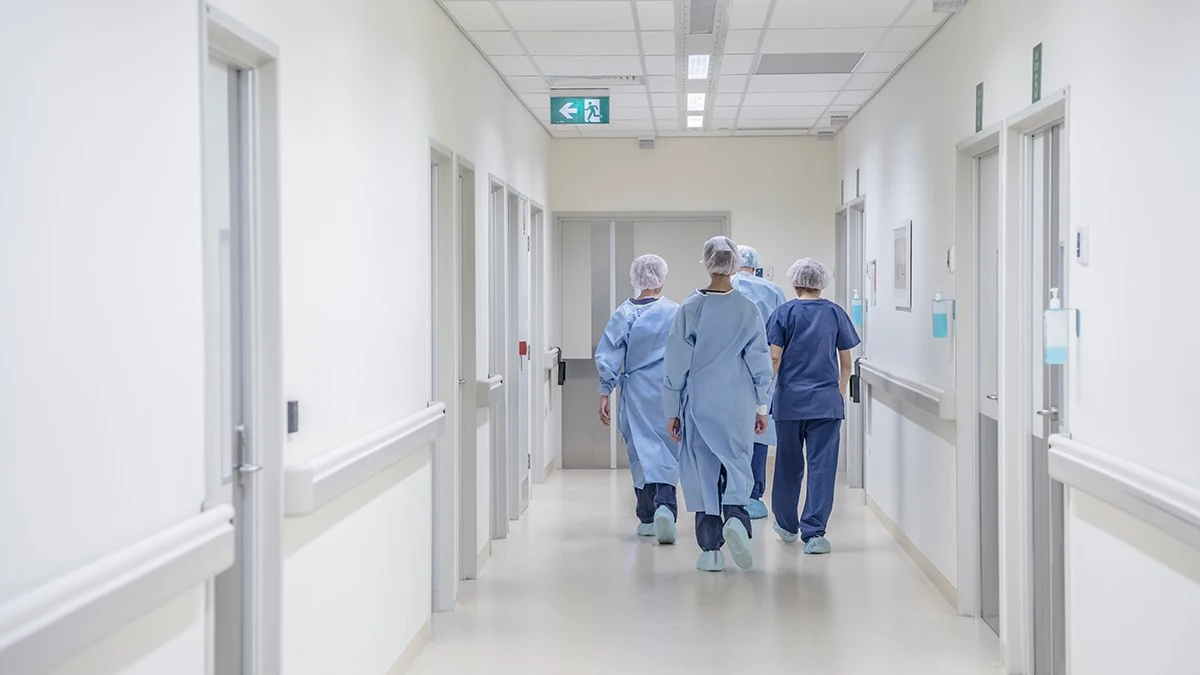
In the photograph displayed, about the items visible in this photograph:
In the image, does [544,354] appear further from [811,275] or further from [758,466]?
[811,275]

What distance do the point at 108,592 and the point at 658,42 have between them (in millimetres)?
4550

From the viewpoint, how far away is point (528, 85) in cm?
702

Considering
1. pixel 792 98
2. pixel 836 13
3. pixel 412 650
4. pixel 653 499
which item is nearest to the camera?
pixel 412 650

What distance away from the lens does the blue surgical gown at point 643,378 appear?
6680 millimetres

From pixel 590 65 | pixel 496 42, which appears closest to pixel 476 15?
pixel 496 42

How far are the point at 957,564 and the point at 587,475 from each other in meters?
4.58

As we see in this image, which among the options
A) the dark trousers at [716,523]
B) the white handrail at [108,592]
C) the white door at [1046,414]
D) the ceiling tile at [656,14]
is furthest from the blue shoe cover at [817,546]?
the white handrail at [108,592]

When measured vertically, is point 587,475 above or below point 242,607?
below

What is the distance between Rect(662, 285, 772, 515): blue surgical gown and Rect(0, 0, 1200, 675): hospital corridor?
0.06 ft

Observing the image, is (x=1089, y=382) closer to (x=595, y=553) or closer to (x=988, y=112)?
(x=988, y=112)

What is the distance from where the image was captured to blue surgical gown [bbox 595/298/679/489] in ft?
21.9

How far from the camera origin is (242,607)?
283 centimetres

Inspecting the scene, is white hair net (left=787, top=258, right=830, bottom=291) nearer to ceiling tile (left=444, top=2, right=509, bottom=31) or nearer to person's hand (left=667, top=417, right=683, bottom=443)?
person's hand (left=667, top=417, right=683, bottom=443)

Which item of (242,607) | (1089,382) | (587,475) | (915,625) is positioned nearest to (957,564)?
(915,625)
